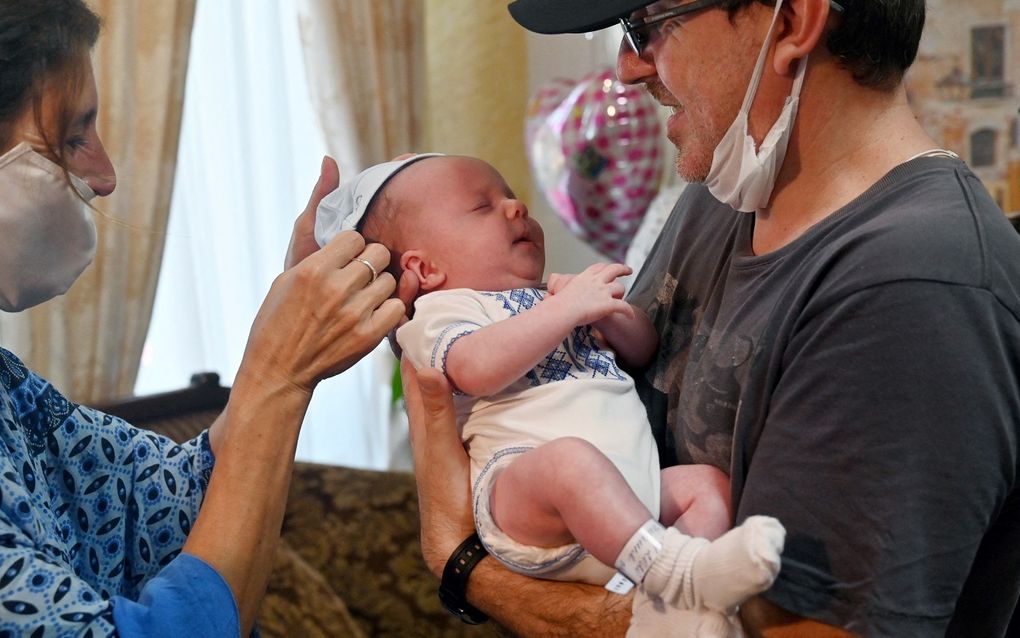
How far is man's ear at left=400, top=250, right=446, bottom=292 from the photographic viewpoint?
1.41m

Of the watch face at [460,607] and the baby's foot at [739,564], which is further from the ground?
the baby's foot at [739,564]

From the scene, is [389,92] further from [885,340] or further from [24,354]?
[885,340]

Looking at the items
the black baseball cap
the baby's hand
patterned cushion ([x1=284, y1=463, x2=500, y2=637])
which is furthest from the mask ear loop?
patterned cushion ([x1=284, y1=463, x2=500, y2=637])

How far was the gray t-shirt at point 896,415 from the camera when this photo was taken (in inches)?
37.0

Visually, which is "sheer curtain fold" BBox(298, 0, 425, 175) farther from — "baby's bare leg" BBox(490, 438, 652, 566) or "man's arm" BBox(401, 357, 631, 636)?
"baby's bare leg" BBox(490, 438, 652, 566)

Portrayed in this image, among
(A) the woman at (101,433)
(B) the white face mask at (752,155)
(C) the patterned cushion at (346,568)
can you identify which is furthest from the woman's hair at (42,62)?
(C) the patterned cushion at (346,568)

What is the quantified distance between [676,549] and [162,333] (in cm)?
242

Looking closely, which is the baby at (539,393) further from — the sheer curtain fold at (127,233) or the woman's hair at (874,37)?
the sheer curtain fold at (127,233)

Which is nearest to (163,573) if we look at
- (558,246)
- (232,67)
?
(232,67)

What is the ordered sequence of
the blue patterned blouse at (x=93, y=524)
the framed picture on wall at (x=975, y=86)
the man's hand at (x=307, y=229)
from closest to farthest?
1. the blue patterned blouse at (x=93, y=524)
2. the man's hand at (x=307, y=229)
3. the framed picture on wall at (x=975, y=86)

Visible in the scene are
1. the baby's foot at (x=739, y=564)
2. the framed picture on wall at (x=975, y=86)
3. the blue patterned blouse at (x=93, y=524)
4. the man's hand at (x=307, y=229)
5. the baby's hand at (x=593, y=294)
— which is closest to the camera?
the baby's foot at (x=739, y=564)

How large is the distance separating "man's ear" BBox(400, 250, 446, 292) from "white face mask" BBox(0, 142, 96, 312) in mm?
432

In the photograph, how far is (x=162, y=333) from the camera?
300 cm

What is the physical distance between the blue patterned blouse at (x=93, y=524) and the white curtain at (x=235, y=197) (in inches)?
58.1
